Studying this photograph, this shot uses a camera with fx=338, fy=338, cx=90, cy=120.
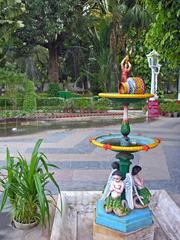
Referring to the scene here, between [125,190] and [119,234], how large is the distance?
0.46 m

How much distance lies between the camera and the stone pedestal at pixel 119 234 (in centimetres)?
346

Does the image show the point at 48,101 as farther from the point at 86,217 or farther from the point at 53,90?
the point at 86,217

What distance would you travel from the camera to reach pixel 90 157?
739 cm

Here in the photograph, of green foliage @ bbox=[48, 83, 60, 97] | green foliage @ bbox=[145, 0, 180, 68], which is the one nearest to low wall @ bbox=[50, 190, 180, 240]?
green foliage @ bbox=[145, 0, 180, 68]

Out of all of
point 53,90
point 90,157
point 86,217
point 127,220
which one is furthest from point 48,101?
point 127,220

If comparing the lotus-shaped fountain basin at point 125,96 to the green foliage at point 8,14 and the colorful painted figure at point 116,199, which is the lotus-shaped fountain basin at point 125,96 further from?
the green foliage at point 8,14

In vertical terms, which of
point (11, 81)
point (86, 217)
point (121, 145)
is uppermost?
point (11, 81)

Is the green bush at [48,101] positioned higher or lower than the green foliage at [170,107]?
higher

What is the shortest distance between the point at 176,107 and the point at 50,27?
7935 millimetres

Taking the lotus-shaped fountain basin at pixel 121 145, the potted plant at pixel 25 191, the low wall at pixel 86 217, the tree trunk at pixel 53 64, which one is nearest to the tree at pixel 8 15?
the tree trunk at pixel 53 64

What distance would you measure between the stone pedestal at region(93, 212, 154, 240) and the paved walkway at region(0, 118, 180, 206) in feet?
4.25

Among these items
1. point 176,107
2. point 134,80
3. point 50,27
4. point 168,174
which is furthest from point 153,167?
point 50,27

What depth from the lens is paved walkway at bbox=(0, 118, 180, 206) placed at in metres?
5.68

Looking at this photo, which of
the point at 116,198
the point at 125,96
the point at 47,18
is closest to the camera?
the point at 125,96
